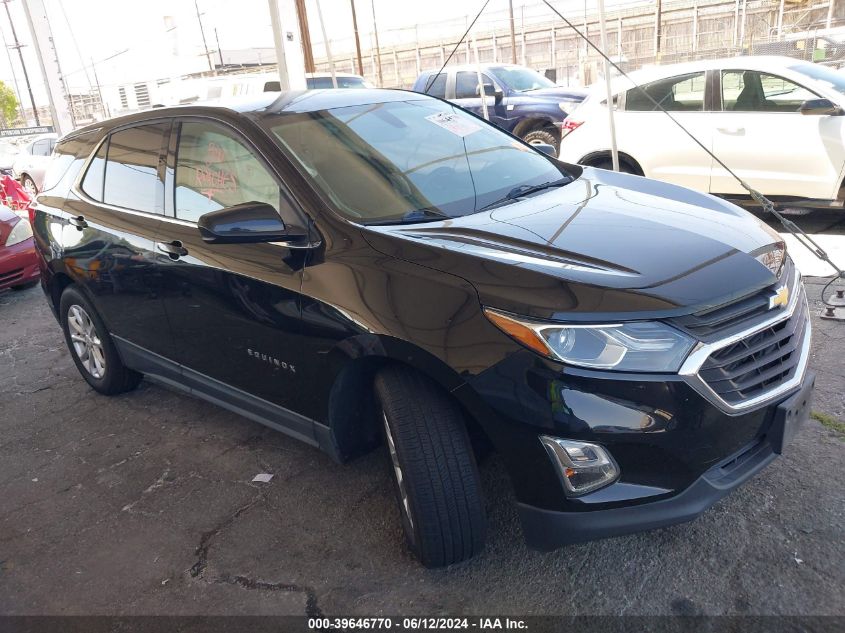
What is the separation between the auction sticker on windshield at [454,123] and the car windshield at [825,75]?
174 inches

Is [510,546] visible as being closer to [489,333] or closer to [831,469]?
[489,333]

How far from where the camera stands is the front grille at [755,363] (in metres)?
2.13

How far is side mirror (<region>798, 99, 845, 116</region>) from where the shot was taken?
612 centimetres

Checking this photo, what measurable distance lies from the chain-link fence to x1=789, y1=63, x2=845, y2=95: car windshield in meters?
15.1

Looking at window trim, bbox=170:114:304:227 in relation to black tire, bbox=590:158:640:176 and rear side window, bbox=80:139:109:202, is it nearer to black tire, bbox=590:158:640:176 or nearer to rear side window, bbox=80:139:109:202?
rear side window, bbox=80:139:109:202

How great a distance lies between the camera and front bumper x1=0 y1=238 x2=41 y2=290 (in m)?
6.94

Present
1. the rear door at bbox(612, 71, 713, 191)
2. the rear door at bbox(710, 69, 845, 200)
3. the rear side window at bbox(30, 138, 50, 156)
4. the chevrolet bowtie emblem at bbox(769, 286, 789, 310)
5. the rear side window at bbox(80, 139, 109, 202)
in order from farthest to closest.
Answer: the rear side window at bbox(30, 138, 50, 156) → the rear door at bbox(612, 71, 713, 191) → the rear door at bbox(710, 69, 845, 200) → the rear side window at bbox(80, 139, 109, 202) → the chevrolet bowtie emblem at bbox(769, 286, 789, 310)

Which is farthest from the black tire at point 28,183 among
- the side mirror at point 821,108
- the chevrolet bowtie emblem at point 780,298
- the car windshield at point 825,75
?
the chevrolet bowtie emblem at point 780,298

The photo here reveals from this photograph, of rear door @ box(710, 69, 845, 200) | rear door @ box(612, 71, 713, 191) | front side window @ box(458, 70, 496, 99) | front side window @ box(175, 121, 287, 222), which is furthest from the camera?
front side window @ box(458, 70, 496, 99)

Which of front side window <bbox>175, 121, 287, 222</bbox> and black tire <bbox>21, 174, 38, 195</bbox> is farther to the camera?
black tire <bbox>21, 174, 38, 195</bbox>

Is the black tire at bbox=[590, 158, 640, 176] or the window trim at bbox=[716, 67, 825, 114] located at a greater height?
the window trim at bbox=[716, 67, 825, 114]

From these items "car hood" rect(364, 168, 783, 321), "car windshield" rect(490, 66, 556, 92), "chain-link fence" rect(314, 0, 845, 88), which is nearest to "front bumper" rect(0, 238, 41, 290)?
"car hood" rect(364, 168, 783, 321)

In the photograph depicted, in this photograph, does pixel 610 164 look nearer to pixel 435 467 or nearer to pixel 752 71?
pixel 752 71

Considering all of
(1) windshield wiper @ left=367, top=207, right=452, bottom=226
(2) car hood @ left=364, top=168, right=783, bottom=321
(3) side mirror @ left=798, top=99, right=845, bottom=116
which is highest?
(1) windshield wiper @ left=367, top=207, right=452, bottom=226
